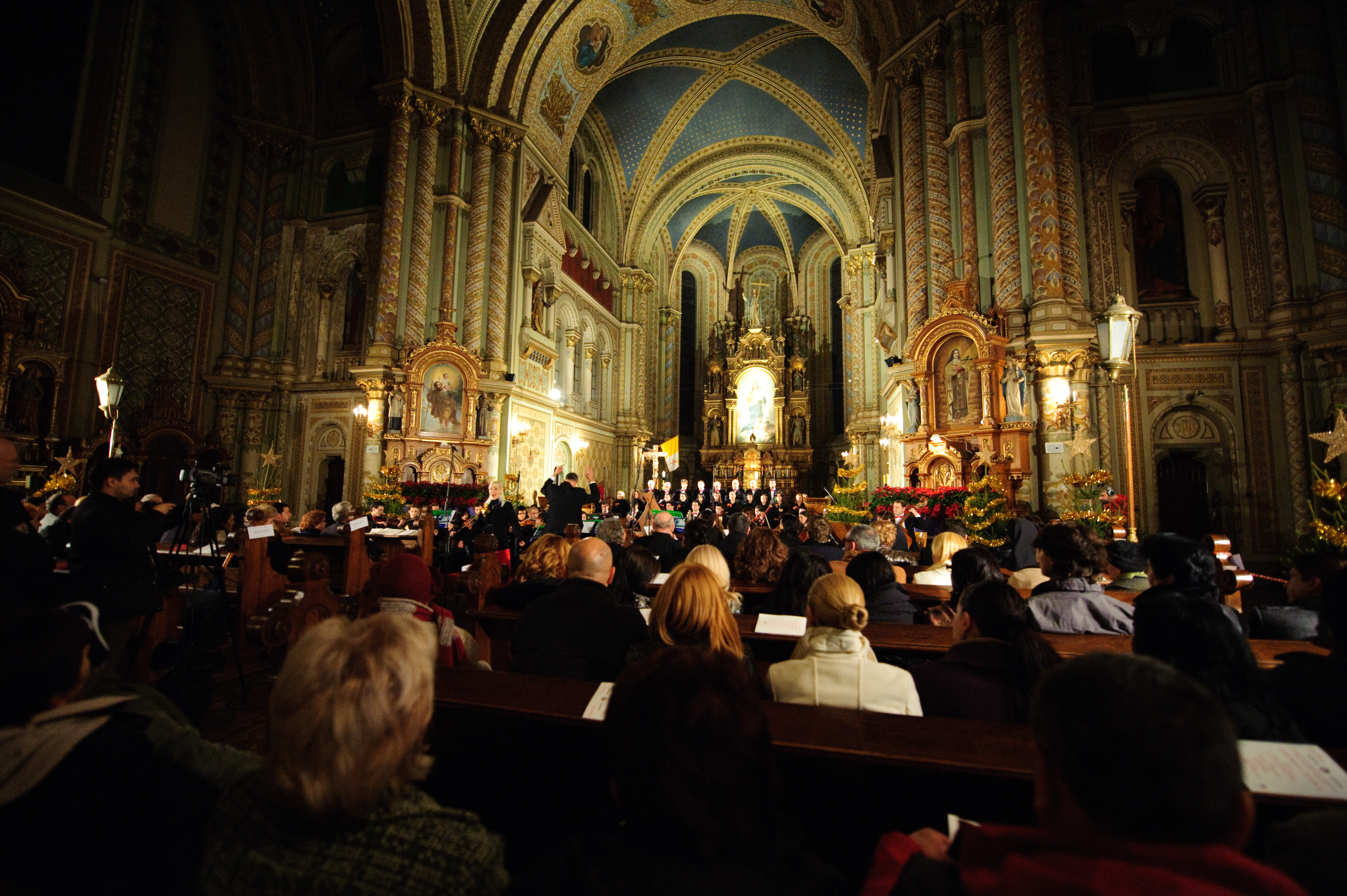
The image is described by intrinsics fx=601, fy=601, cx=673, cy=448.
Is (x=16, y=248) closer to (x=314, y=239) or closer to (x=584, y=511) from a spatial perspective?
(x=314, y=239)

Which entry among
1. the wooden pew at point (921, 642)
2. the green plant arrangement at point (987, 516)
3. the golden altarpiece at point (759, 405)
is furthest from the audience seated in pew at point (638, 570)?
the golden altarpiece at point (759, 405)

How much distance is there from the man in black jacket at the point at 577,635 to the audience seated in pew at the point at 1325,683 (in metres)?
2.13

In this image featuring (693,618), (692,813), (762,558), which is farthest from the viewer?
(762,558)

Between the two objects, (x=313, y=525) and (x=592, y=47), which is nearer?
(x=313, y=525)

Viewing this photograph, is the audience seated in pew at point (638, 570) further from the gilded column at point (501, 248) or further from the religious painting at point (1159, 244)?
the religious painting at point (1159, 244)

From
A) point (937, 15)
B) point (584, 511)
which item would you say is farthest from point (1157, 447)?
point (584, 511)

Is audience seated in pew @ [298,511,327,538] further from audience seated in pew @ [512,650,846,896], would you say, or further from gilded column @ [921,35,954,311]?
gilded column @ [921,35,954,311]

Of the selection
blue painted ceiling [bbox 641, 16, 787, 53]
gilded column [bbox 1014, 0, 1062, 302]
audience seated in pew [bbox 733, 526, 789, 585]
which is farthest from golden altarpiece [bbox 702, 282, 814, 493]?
audience seated in pew [bbox 733, 526, 789, 585]

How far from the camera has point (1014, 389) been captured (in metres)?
9.21

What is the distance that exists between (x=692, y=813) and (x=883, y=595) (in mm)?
2678

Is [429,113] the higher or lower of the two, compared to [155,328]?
higher

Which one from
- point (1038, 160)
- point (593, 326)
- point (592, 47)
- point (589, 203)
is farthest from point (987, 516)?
point (589, 203)

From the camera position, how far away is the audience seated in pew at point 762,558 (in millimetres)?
4488

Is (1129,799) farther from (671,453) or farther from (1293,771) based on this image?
(671,453)
